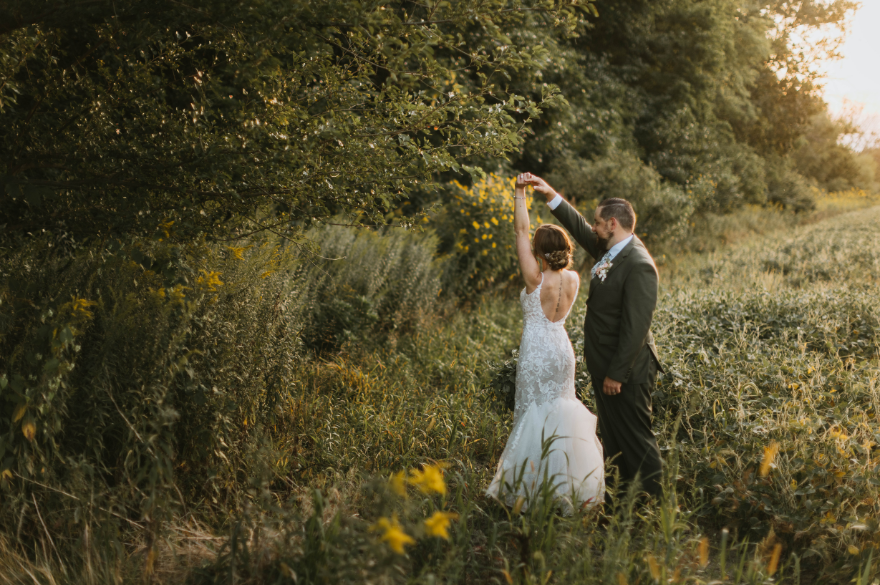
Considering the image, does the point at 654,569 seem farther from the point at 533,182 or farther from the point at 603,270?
the point at 533,182

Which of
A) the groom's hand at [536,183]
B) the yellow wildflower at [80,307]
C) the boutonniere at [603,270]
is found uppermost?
the groom's hand at [536,183]

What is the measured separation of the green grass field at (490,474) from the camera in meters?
2.57

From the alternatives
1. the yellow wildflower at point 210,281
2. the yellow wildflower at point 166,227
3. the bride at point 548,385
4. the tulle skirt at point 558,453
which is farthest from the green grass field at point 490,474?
the yellow wildflower at point 166,227

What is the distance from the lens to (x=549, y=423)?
3.62 meters

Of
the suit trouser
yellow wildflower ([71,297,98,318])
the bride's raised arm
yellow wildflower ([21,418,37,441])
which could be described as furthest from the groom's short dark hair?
yellow wildflower ([21,418,37,441])

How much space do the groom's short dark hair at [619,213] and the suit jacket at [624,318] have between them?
13 cm

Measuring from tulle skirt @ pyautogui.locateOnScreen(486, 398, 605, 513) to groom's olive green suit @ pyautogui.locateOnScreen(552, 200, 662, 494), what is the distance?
215mm

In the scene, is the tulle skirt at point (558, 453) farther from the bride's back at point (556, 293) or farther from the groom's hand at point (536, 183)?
the groom's hand at point (536, 183)

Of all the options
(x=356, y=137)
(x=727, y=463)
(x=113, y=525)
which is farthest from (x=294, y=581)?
(x=727, y=463)

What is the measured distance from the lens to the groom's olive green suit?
11.6 ft

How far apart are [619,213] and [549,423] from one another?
1462mm

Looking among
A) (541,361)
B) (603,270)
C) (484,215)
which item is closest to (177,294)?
(541,361)

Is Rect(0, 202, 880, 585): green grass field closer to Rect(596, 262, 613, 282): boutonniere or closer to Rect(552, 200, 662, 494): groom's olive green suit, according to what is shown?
Rect(552, 200, 662, 494): groom's olive green suit

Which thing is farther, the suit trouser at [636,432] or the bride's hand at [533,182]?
the bride's hand at [533,182]
